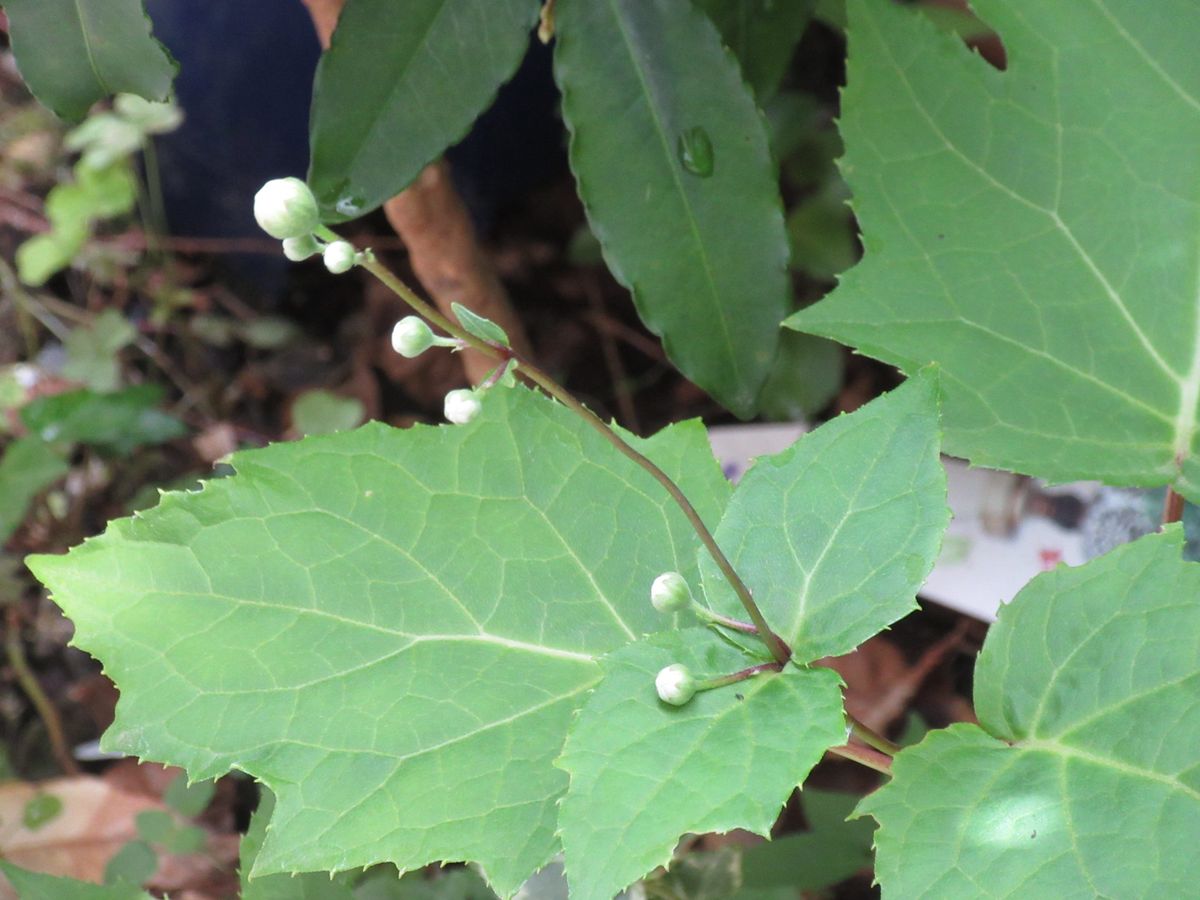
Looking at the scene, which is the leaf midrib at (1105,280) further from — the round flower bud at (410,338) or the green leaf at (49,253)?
the green leaf at (49,253)

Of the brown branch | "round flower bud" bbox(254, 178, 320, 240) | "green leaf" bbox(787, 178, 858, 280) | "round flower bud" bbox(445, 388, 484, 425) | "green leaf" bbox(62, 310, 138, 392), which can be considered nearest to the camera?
"round flower bud" bbox(254, 178, 320, 240)

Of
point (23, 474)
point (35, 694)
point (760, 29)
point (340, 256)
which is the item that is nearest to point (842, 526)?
point (340, 256)

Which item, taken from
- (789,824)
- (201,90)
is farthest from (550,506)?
(201,90)

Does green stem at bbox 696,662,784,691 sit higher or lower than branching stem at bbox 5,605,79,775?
higher

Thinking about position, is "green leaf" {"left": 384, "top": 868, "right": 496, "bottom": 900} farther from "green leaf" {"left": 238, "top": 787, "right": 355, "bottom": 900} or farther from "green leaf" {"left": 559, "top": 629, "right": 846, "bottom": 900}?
"green leaf" {"left": 559, "top": 629, "right": 846, "bottom": 900}

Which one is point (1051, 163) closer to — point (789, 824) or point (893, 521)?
point (893, 521)

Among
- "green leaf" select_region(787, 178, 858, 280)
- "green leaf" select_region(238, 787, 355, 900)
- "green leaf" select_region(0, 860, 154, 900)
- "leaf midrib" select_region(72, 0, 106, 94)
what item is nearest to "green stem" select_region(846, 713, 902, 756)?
"green leaf" select_region(238, 787, 355, 900)
